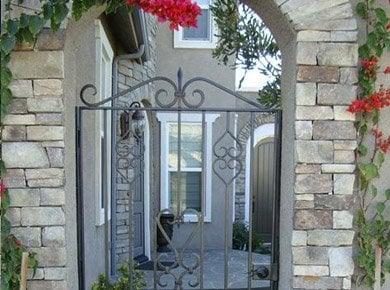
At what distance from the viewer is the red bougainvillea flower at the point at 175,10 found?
2.08 metres

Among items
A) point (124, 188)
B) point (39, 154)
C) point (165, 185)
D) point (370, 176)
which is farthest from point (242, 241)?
point (39, 154)

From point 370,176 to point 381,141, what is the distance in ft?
0.66

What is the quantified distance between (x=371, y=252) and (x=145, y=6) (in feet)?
5.23

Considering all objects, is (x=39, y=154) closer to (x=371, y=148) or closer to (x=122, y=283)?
(x=371, y=148)

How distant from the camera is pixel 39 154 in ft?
7.65

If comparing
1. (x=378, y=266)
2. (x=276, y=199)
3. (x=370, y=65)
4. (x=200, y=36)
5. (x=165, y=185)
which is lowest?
(x=165, y=185)

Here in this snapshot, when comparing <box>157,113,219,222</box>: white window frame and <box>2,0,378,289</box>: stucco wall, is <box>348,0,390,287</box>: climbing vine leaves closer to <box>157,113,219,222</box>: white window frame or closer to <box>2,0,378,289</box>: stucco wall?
<box>2,0,378,289</box>: stucco wall

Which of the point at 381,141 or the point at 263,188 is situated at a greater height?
the point at 381,141

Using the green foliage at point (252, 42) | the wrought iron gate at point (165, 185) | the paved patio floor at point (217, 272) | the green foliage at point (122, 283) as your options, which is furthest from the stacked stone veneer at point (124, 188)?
the green foliage at point (252, 42)

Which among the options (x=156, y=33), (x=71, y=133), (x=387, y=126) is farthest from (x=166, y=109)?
(x=156, y=33)

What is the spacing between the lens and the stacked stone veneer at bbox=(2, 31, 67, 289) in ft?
7.57

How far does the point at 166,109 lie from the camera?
257cm

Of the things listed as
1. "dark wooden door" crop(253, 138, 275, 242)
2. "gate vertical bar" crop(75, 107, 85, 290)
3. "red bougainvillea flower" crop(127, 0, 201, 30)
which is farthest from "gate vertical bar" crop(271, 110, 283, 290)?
"dark wooden door" crop(253, 138, 275, 242)

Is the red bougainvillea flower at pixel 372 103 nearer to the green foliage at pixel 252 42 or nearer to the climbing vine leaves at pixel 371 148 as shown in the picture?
the climbing vine leaves at pixel 371 148
